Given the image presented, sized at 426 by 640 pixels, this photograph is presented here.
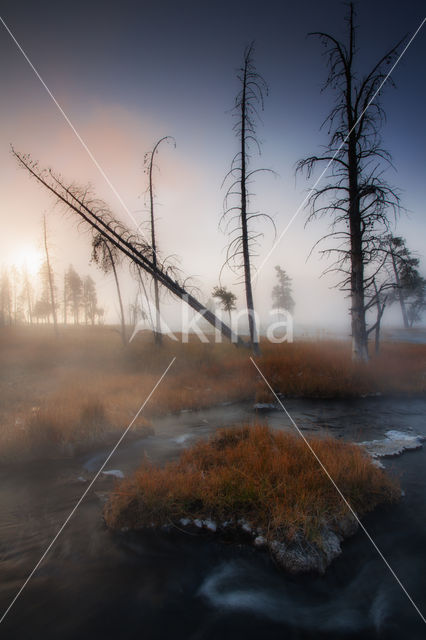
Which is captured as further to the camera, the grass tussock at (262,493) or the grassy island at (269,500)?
the grass tussock at (262,493)

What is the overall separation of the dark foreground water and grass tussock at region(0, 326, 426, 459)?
9.51 ft

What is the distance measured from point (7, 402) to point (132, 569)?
929 cm

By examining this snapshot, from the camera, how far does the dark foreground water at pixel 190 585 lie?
2.76 meters

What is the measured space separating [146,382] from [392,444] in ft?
30.0

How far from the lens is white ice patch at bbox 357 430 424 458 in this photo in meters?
6.17

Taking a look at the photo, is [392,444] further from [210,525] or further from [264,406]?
[210,525]

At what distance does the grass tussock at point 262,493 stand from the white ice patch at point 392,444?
159cm

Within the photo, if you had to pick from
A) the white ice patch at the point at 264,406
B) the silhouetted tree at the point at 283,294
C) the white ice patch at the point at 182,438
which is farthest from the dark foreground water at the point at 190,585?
the silhouetted tree at the point at 283,294

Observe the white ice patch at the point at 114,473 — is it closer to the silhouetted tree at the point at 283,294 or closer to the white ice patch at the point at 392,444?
the white ice patch at the point at 392,444

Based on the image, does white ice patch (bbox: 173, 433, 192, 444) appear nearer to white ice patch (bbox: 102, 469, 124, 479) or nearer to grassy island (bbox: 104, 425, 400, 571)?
white ice patch (bbox: 102, 469, 124, 479)

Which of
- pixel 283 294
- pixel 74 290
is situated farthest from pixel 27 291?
pixel 283 294

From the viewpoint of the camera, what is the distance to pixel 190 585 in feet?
10.5

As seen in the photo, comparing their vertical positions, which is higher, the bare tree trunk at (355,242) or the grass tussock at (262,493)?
the bare tree trunk at (355,242)

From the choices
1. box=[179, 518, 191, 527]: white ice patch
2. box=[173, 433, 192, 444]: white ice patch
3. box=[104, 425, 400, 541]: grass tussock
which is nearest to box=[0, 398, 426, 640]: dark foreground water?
box=[179, 518, 191, 527]: white ice patch
